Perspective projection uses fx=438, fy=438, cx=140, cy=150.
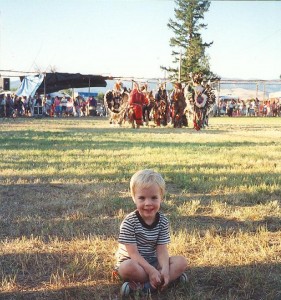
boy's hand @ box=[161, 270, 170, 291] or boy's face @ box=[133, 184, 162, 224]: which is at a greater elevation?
boy's face @ box=[133, 184, 162, 224]

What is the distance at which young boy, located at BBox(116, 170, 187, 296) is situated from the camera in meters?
2.73

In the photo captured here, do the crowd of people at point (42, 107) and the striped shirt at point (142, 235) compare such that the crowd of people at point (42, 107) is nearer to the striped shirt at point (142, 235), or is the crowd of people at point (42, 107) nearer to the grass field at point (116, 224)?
the grass field at point (116, 224)

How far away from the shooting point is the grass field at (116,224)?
110 inches

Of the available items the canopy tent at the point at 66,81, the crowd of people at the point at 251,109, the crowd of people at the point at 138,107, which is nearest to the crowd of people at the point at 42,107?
the crowd of people at the point at 138,107

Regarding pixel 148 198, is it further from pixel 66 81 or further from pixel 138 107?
pixel 66 81

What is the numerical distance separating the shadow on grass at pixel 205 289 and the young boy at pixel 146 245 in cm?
10

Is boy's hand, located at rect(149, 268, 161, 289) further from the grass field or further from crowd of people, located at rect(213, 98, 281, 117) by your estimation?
crowd of people, located at rect(213, 98, 281, 117)

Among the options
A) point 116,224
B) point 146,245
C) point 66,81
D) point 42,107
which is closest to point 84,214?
point 116,224

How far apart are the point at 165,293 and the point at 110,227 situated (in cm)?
135

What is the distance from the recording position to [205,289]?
2.75m

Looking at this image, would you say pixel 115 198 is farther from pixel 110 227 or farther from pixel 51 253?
pixel 51 253

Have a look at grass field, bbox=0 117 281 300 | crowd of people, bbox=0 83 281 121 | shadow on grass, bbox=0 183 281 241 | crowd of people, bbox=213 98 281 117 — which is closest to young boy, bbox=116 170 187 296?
grass field, bbox=0 117 281 300

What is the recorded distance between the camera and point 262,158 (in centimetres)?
846

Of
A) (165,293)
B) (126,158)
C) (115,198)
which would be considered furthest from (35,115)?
(165,293)
